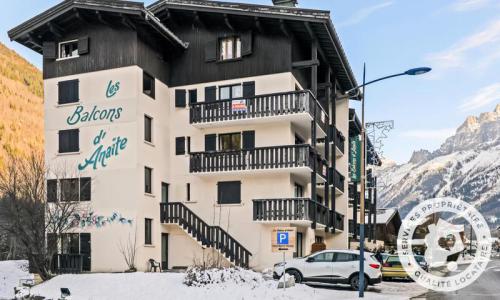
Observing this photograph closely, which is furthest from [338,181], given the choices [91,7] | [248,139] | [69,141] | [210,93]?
[91,7]

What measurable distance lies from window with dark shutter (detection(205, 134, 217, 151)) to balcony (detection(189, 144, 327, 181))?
53.0 inches

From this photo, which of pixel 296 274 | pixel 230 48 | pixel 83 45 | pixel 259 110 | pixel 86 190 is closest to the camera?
pixel 296 274

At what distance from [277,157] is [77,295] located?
13.4 meters

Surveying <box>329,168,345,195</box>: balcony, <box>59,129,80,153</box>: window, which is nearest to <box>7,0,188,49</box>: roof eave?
<box>59,129,80,153</box>: window

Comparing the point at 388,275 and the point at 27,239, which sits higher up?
the point at 27,239

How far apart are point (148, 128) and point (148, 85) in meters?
2.64

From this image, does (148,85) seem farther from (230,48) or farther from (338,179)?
(338,179)

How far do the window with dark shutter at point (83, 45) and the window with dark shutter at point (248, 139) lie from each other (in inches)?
430

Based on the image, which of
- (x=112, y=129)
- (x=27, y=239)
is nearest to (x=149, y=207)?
(x=112, y=129)

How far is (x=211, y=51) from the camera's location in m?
34.8

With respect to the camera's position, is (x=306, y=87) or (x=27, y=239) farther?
(x=306, y=87)

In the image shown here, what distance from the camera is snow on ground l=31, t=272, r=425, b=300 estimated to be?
21.9 meters

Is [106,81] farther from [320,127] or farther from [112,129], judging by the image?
[320,127]

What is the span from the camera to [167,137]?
1401 inches
